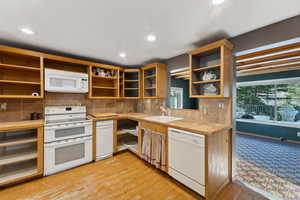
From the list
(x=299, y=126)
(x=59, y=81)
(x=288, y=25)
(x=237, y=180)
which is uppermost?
(x=288, y=25)

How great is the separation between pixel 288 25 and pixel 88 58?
360cm

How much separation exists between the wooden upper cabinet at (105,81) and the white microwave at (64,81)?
0.37 metres

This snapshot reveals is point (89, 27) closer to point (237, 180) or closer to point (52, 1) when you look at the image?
point (52, 1)

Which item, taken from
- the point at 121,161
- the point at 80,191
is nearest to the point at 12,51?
the point at 80,191

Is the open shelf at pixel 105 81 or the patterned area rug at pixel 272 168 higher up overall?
the open shelf at pixel 105 81

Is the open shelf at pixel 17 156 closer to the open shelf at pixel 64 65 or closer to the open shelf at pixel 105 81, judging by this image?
the open shelf at pixel 105 81

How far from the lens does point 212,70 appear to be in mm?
2236

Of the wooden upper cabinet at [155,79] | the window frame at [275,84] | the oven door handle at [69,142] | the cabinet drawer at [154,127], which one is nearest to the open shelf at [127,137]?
the cabinet drawer at [154,127]

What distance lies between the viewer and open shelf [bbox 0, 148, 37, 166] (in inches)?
74.3

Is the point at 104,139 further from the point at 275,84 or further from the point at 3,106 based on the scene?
the point at 275,84

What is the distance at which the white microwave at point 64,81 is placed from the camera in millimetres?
2323

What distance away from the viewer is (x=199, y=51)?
2.08 meters

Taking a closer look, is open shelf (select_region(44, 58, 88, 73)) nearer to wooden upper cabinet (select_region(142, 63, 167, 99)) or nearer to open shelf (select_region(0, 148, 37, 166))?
wooden upper cabinet (select_region(142, 63, 167, 99))

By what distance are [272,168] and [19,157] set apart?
4.60 meters
